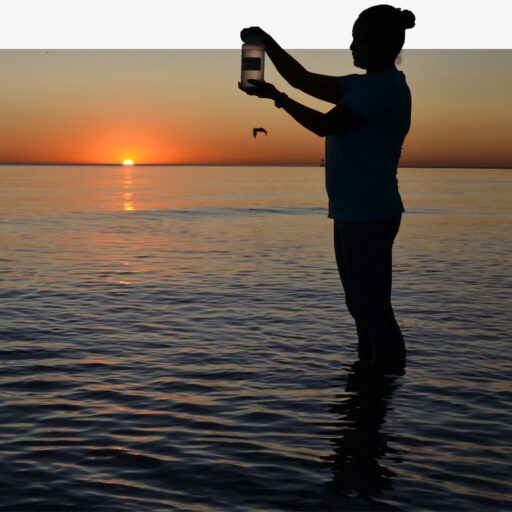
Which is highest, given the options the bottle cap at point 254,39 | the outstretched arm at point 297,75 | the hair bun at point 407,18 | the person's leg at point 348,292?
the hair bun at point 407,18

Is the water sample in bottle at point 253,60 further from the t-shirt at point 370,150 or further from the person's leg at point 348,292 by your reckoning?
the person's leg at point 348,292

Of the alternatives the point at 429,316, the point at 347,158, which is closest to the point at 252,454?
the point at 347,158

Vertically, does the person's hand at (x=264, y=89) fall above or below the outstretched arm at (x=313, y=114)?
above

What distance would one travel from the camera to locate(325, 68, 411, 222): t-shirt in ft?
18.8

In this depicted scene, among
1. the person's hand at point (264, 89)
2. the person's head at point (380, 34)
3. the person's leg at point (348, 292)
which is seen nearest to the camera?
the person's hand at point (264, 89)

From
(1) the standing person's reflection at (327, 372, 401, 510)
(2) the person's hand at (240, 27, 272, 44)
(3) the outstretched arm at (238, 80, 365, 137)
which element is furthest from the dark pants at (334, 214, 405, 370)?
(2) the person's hand at (240, 27, 272, 44)

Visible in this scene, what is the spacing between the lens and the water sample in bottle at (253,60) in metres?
6.04

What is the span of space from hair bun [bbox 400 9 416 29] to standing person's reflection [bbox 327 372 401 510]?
2.60 metres

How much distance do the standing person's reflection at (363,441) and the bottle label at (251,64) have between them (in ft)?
8.00

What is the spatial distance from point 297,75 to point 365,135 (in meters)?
0.70

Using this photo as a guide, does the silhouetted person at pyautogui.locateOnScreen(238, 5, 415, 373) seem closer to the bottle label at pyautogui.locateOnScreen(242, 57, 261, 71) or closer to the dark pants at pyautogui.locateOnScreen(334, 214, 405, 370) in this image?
the dark pants at pyautogui.locateOnScreen(334, 214, 405, 370)

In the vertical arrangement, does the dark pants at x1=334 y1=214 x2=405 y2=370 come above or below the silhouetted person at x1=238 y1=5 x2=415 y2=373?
below

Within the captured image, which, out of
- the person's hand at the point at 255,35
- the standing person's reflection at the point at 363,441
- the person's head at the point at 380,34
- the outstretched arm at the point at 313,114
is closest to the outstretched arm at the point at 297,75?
the person's hand at the point at 255,35

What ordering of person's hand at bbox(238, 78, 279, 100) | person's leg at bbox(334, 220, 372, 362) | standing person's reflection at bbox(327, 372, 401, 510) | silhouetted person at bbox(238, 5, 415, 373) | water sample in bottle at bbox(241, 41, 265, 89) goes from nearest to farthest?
1. standing person's reflection at bbox(327, 372, 401, 510)
2. person's hand at bbox(238, 78, 279, 100)
3. silhouetted person at bbox(238, 5, 415, 373)
4. water sample in bottle at bbox(241, 41, 265, 89)
5. person's leg at bbox(334, 220, 372, 362)
